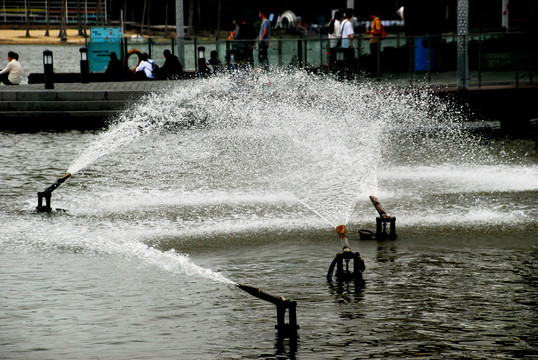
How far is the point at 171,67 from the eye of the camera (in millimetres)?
26219

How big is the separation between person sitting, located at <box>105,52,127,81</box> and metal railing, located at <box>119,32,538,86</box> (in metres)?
5.99

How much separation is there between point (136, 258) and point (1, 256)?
51.7 inches

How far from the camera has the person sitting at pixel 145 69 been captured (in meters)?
26.5

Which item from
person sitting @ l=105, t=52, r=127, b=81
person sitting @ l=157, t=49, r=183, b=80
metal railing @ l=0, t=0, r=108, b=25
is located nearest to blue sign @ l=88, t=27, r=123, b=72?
person sitting @ l=105, t=52, r=127, b=81

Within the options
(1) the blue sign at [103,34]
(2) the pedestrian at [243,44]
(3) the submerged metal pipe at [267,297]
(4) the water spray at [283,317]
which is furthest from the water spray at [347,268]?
(1) the blue sign at [103,34]

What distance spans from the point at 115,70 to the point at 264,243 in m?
18.6

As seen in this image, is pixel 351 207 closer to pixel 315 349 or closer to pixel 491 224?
pixel 491 224

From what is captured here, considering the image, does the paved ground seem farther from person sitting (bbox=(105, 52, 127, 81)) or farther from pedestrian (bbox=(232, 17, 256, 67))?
pedestrian (bbox=(232, 17, 256, 67))

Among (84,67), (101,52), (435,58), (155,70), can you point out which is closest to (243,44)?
(155,70)

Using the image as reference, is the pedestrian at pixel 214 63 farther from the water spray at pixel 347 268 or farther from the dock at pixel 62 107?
the water spray at pixel 347 268

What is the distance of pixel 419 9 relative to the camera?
26.7 meters

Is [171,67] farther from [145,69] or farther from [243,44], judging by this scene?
[243,44]

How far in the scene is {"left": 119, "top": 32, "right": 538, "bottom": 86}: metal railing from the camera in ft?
66.8

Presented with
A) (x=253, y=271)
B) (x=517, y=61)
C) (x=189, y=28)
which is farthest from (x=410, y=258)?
(x=189, y=28)
